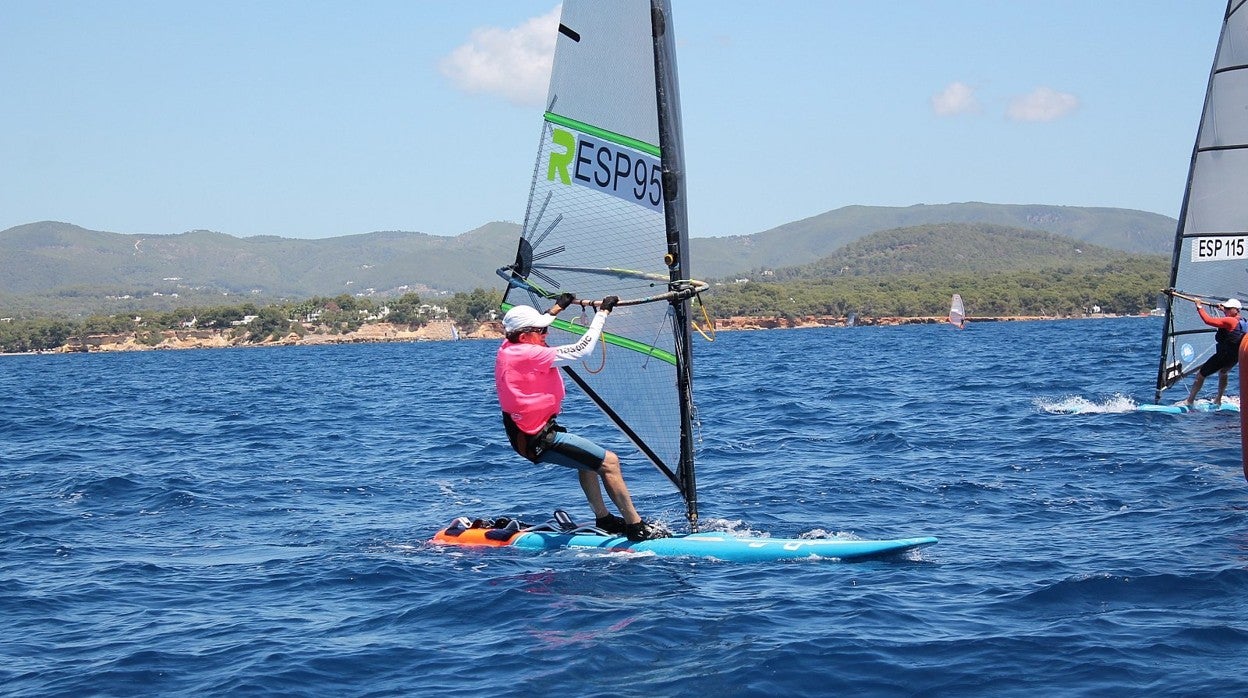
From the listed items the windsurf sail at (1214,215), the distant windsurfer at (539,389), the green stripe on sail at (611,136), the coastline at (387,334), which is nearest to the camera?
the distant windsurfer at (539,389)

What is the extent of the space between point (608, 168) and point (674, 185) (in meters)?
0.61

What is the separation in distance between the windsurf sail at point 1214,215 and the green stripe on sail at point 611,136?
1345cm

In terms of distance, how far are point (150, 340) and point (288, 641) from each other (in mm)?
133432

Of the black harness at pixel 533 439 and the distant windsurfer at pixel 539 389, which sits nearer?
the distant windsurfer at pixel 539 389

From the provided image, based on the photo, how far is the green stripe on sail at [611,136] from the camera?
10.9 m

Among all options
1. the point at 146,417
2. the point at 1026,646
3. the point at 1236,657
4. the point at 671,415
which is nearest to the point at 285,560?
the point at 671,415

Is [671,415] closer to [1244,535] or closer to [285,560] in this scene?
[285,560]

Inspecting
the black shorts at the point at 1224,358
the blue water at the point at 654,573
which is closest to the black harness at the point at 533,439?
the blue water at the point at 654,573

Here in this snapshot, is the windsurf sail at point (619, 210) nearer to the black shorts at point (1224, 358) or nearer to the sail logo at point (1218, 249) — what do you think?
the black shorts at point (1224, 358)

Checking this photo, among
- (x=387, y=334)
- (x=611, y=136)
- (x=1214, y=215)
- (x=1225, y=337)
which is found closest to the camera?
(x=611, y=136)

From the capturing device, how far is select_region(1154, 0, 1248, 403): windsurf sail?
70.5 feet

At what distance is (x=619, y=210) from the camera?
11094 mm

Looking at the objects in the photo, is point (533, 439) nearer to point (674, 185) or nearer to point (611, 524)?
point (611, 524)

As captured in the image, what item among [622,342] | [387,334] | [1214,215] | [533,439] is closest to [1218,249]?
[1214,215]
